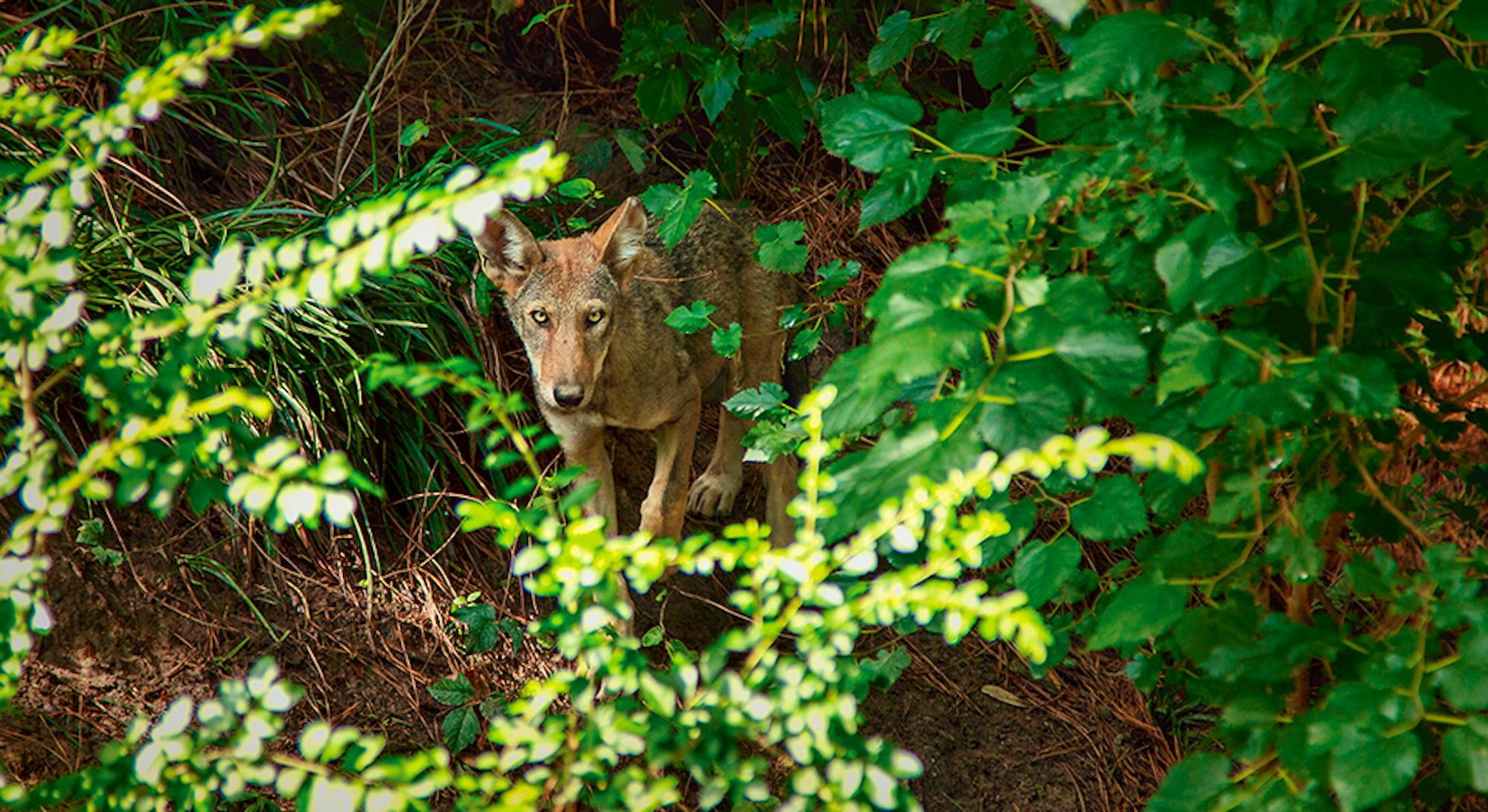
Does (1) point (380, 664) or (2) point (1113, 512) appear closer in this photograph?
(2) point (1113, 512)

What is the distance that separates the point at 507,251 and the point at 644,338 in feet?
1.99

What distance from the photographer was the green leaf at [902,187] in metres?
2.28

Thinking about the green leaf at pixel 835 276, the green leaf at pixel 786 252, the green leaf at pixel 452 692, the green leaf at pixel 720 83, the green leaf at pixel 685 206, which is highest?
the green leaf at pixel 720 83

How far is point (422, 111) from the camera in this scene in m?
5.28

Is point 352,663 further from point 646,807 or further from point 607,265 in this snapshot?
point 646,807

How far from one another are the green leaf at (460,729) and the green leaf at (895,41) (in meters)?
2.36

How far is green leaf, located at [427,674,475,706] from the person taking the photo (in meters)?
3.82

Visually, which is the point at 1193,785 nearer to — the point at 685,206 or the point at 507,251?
the point at 685,206

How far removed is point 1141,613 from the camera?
2162 millimetres

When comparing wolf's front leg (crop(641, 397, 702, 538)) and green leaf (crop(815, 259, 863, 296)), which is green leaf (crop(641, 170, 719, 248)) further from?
wolf's front leg (crop(641, 397, 702, 538))

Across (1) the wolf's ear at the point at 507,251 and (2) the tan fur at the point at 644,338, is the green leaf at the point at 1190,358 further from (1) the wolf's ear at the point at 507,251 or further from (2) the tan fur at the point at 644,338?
(1) the wolf's ear at the point at 507,251

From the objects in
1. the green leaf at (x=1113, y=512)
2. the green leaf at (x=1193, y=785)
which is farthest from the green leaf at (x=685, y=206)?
the green leaf at (x=1193, y=785)

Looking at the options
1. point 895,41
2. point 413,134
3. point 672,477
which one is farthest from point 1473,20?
point 413,134

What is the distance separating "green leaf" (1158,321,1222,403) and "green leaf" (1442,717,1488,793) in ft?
2.22
